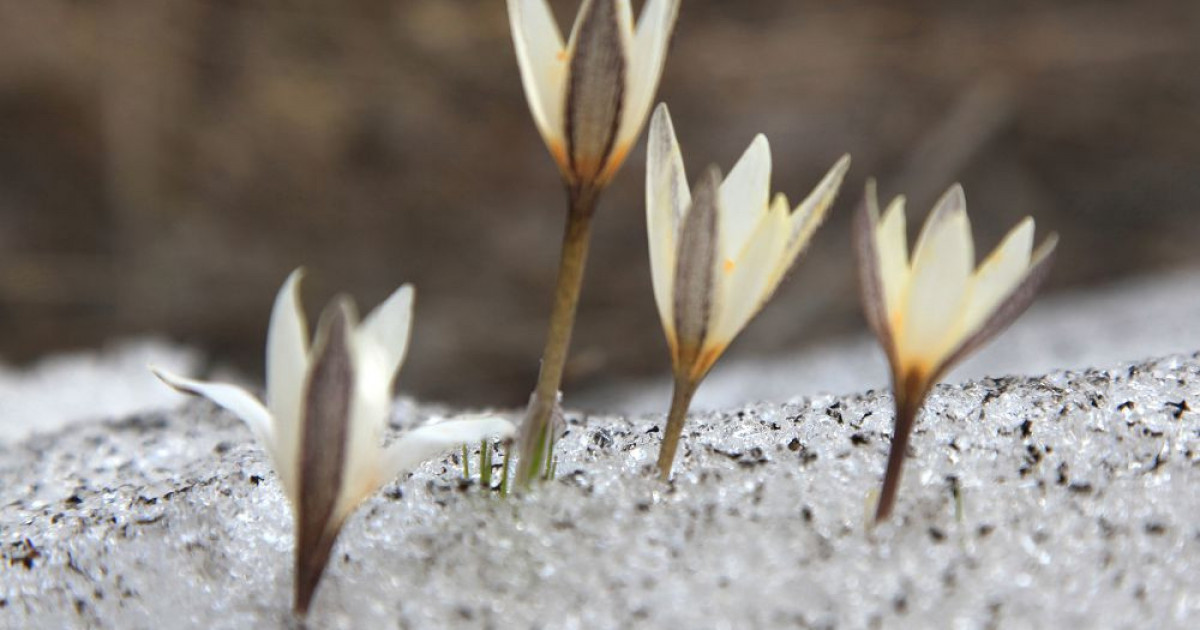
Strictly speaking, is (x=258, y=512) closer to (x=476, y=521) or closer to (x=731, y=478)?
(x=476, y=521)

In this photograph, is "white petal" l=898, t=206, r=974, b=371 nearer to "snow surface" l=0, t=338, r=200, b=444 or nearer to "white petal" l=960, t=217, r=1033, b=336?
"white petal" l=960, t=217, r=1033, b=336

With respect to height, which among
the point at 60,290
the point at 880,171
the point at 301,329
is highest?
the point at 880,171

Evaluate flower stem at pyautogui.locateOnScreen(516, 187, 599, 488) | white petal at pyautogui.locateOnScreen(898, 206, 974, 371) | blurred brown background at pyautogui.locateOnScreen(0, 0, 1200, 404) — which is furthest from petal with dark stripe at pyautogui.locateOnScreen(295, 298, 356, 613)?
blurred brown background at pyautogui.locateOnScreen(0, 0, 1200, 404)

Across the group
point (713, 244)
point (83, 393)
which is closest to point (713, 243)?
point (713, 244)

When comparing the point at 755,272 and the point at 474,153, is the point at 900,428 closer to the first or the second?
the point at 755,272

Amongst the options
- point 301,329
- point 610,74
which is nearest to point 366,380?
point 301,329

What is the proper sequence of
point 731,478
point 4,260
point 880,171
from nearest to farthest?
point 731,478
point 4,260
point 880,171
